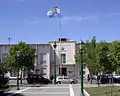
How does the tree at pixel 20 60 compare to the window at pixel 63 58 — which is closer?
the tree at pixel 20 60

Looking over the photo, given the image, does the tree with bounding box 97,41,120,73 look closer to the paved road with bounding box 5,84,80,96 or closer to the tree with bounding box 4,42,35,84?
the paved road with bounding box 5,84,80,96

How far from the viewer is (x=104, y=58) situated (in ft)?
123

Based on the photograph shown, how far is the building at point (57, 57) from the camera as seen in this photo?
7350cm

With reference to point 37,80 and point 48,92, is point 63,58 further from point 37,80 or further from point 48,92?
point 48,92

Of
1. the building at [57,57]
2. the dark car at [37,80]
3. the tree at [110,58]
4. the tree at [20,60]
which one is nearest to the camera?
the tree at [110,58]

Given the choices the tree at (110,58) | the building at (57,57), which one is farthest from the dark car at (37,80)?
the building at (57,57)

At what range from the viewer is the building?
73.5 meters

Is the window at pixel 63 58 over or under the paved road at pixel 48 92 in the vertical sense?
over

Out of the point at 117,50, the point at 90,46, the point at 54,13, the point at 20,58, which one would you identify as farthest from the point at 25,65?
the point at 117,50

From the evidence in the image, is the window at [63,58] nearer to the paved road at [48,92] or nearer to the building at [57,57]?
the building at [57,57]

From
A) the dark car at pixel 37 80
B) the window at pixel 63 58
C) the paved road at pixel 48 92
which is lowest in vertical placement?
the paved road at pixel 48 92

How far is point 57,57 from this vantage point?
74.7m

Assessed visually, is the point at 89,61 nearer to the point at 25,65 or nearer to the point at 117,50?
the point at 25,65

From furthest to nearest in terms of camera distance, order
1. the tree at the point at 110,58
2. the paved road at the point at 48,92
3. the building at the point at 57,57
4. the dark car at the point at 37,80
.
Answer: the building at the point at 57,57 < the dark car at the point at 37,80 < the paved road at the point at 48,92 < the tree at the point at 110,58
